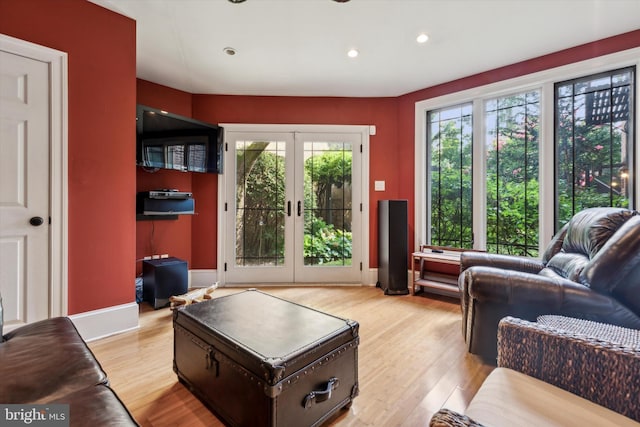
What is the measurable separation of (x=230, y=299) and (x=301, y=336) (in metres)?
0.67

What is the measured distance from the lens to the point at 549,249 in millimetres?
2359

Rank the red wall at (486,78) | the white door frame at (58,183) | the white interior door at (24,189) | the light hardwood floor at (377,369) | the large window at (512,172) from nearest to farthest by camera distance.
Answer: the light hardwood floor at (377,369), the white interior door at (24,189), the white door frame at (58,183), the red wall at (486,78), the large window at (512,172)

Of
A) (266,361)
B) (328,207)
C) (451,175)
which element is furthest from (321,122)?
(266,361)

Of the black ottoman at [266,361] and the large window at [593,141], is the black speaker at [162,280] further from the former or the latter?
the large window at [593,141]

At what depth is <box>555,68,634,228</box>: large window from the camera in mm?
2504

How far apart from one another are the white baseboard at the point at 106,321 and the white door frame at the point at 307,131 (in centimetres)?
136

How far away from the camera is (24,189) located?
76.7 inches

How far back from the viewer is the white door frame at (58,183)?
2.01 m

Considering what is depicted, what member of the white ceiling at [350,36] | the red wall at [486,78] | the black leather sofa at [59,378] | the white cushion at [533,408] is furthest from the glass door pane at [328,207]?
the white cushion at [533,408]

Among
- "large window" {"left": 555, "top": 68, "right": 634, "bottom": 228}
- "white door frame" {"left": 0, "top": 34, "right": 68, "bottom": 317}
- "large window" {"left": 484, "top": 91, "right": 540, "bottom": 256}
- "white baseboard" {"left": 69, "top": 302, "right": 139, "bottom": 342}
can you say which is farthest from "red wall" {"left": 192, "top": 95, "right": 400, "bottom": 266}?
"white door frame" {"left": 0, "top": 34, "right": 68, "bottom": 317}

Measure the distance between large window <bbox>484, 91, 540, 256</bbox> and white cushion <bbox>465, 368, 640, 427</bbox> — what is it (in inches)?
99.4

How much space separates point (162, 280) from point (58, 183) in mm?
1231

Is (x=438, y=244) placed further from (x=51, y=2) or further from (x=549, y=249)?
(x=51, y=2)

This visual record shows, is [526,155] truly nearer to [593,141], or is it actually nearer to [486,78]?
[593,141]
